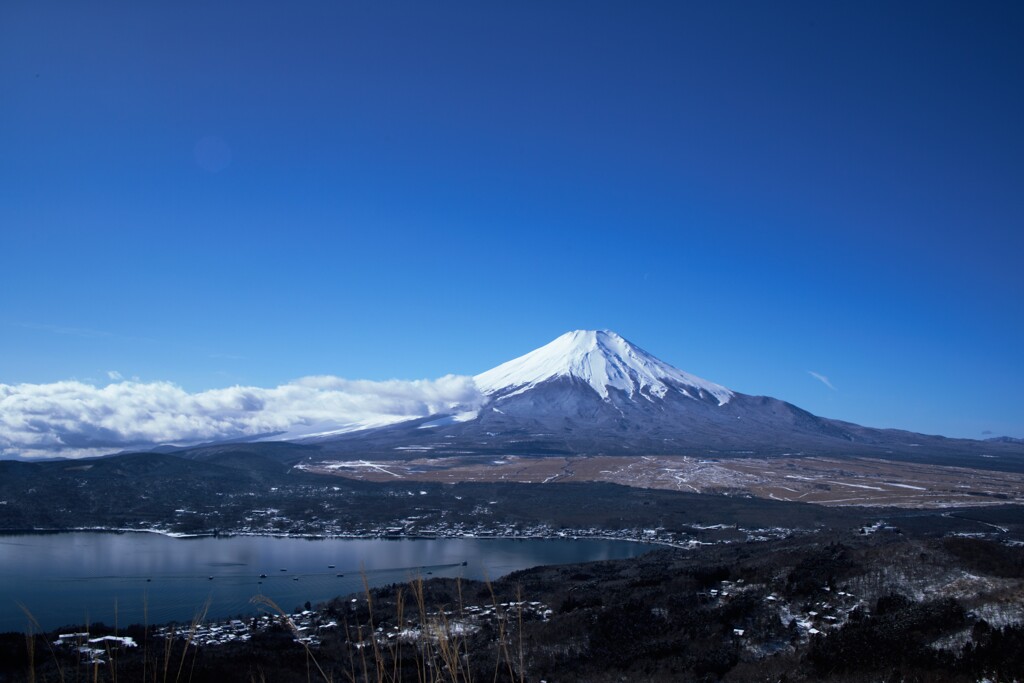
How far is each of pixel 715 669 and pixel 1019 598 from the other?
14.7ft

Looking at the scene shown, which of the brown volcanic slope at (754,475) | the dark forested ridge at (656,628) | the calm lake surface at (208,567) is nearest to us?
the dark forested ridge at (656,628)

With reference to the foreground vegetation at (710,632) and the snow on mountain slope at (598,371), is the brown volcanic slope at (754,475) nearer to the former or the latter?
the foreground vegetation at (710,632)

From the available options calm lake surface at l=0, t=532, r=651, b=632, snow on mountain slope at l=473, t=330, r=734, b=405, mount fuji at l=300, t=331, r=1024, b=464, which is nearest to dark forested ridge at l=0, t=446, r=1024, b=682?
calm lake surface at l=0, t=532, r=651, b=632

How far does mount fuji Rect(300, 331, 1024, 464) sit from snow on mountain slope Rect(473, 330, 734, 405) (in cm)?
27

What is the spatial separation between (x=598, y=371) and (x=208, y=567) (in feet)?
350

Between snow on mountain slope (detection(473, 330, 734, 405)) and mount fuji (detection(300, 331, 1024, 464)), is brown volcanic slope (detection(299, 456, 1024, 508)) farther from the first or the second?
snow on mountain slope (detection(473, 330, 734, 405))

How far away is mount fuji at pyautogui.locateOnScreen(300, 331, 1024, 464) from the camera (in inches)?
3125

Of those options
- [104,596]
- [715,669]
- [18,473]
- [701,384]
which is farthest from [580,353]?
[715,669]

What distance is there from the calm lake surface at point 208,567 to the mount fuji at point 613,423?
4090 centimetres

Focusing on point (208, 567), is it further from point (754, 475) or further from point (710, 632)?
point (754, 475)

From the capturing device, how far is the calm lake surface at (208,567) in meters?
18.7

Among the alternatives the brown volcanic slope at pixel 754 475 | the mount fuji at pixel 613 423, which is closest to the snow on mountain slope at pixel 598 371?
the mount fuji at pixel 613 423

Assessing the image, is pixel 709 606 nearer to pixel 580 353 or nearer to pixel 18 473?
pixel 18 473

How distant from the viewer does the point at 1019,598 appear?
9266 mm
